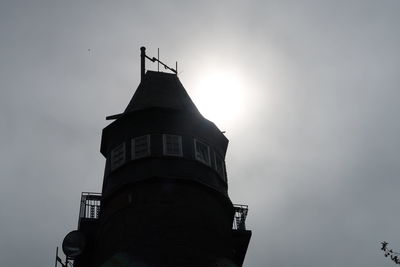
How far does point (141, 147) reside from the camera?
2608 centimetres

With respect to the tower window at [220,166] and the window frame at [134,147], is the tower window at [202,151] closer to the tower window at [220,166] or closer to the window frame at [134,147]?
the tower window at [220,166]

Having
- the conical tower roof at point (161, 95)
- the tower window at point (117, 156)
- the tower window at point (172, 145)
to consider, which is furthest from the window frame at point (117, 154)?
the tower window at point (172, 145)

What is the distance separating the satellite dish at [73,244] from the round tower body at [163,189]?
641mm

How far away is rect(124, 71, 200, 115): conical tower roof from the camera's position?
Answer: 28250 millimetres

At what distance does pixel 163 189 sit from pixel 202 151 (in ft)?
11.1

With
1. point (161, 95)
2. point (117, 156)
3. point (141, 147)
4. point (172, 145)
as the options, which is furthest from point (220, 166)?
point (161, 95)

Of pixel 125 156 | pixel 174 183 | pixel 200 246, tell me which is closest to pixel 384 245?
pixel 200 246

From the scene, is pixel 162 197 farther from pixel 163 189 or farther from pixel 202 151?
pixel 202 151

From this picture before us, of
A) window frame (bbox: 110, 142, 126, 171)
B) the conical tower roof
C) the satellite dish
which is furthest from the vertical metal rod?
the satellite dish

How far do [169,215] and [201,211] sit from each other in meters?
1.54

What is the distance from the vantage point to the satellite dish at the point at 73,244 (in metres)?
24.4

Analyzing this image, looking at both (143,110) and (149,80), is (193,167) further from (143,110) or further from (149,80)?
(149,80)

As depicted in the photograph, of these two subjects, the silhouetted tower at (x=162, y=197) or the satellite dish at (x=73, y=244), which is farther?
the satellite dish at (x=73, y=244)

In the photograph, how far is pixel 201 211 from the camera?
23891mm
